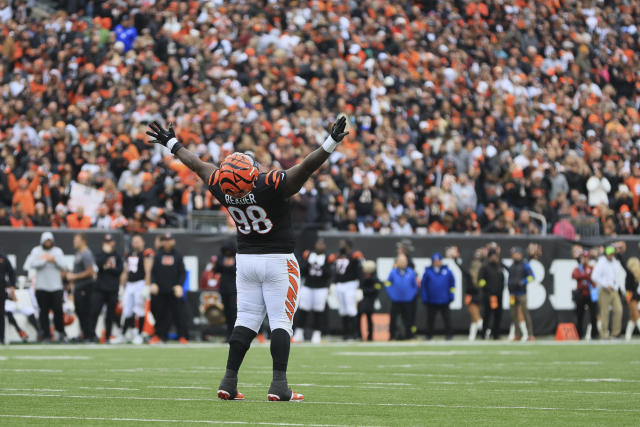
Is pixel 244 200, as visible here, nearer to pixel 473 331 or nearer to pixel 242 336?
pixel 242 336

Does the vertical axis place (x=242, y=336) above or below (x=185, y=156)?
below

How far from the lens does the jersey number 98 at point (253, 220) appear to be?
32.3 feet

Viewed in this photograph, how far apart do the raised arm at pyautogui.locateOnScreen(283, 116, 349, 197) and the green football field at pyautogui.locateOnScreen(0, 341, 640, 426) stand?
5.57 ft

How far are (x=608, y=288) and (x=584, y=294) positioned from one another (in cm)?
55

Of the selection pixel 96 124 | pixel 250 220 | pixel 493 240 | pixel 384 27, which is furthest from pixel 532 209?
pixel 250 220

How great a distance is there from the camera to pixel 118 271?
2255 centimetres

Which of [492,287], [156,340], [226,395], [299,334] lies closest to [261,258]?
[226,395]

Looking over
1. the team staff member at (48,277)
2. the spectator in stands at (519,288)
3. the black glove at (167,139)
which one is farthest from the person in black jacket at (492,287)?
the black glove at (167,139)

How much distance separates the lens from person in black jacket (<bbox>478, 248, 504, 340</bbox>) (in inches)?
1003

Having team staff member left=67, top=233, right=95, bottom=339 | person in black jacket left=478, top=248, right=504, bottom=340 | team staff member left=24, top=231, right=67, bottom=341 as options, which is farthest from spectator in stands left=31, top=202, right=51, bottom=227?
person in black jacket left=478, top=248, right=504, bottom=340

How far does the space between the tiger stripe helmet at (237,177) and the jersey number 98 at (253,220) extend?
0.14 meters

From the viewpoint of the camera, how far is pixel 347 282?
24672mm

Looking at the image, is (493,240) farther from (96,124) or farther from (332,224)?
(96,124)

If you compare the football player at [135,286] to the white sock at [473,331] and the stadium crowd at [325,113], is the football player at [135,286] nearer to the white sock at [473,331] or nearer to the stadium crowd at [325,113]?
the stadium crowd at [325,113]
